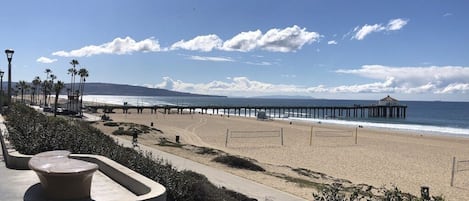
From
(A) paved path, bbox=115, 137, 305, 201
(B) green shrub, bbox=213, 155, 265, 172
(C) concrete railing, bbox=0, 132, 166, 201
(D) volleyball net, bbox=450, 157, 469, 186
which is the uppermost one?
(C) concrete railing, bbox=0, 132, 166, 201

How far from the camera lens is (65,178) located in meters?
5.66

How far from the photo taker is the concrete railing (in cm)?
541

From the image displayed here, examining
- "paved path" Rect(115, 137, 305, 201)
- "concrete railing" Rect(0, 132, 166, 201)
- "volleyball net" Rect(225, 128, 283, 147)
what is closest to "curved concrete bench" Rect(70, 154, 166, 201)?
"concrete railing" Rect(0, 132, 166, 201)

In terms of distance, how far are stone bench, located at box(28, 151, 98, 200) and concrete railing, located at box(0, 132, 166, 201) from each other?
0.65 metres

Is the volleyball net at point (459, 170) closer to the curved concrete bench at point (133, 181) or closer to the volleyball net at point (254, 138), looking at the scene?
the volleyball net at point (254, 138)

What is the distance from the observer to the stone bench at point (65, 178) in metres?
5.60

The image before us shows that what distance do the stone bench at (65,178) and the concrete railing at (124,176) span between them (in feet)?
2.15

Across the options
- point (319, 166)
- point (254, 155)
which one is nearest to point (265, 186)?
point (319, 166)

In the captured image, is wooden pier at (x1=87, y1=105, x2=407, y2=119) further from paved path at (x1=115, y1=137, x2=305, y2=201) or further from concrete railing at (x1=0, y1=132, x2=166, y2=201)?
concrete railing at (x1=0, y1=132, x2=166, y2=201)

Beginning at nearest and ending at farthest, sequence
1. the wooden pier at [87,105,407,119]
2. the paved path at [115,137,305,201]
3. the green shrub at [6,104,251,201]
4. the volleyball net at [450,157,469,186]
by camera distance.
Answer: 1. the green shrub at [6,104,251,201]
2. the paved path at [115,137,305,201]
3. the volleyball net at [450,157,469,186]
4. the wooden pier at [87,105,407,119]

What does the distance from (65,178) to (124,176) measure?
3.67ft

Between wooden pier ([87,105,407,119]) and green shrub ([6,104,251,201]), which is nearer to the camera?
green shrub ([6,104,251,201])

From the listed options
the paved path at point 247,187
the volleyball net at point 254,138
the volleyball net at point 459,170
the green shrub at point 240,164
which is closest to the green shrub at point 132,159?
the paved path at point 247,187

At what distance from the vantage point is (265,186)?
12.6 m
